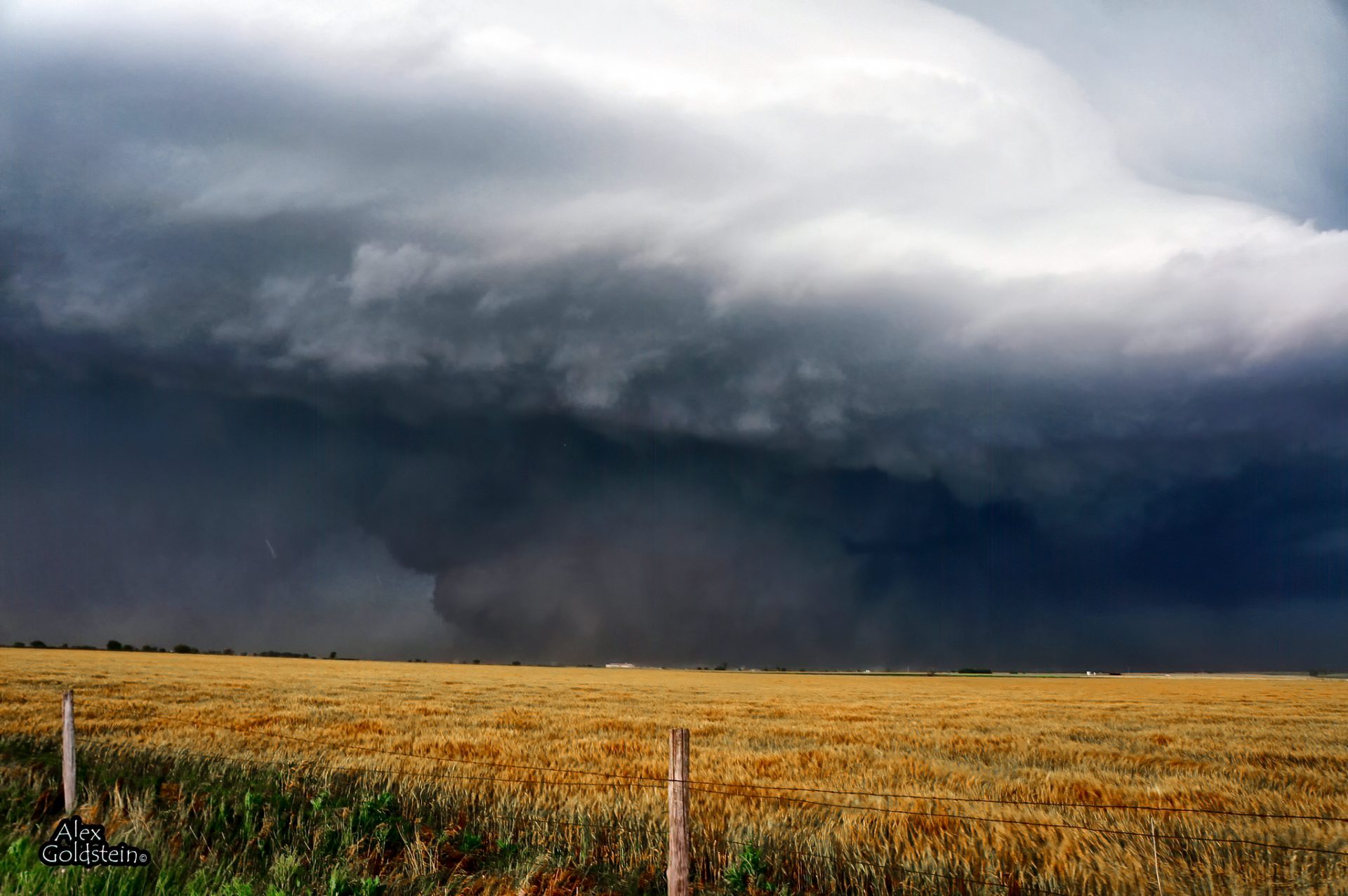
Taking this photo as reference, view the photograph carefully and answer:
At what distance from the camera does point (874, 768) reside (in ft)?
51.1

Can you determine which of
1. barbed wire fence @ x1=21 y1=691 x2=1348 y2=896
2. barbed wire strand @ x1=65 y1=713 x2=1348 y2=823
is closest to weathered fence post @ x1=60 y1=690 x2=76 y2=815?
barbed wire fence @ x1=21 y1=691 x2=1348 y2=896

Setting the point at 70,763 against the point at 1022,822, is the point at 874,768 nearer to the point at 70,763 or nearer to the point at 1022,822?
the point at 1022,822

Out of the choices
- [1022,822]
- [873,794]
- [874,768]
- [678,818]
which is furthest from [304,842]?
[874,768]

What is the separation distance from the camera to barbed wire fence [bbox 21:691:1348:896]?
7.08 meters

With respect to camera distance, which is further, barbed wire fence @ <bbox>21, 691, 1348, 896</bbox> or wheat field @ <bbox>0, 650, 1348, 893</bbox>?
wheat field @ <bbox>0, 650, 1348, 893</bbox>

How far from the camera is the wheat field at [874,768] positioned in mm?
8562

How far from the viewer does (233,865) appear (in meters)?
8.25

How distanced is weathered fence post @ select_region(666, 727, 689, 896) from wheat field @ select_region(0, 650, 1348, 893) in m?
1.93

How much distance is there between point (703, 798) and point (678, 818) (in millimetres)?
4803

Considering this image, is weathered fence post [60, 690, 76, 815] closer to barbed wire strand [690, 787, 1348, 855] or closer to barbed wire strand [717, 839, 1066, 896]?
barbed wire strand [690, 787, 1348, 855]

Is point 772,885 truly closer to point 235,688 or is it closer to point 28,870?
point 28,870

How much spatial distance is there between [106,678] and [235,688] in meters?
9.73

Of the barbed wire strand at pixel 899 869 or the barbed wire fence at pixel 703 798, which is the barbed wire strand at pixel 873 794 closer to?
the barbed wire fence at pixel 703 798

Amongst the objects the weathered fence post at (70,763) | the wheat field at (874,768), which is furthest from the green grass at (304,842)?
the wheat field at (874,768)
